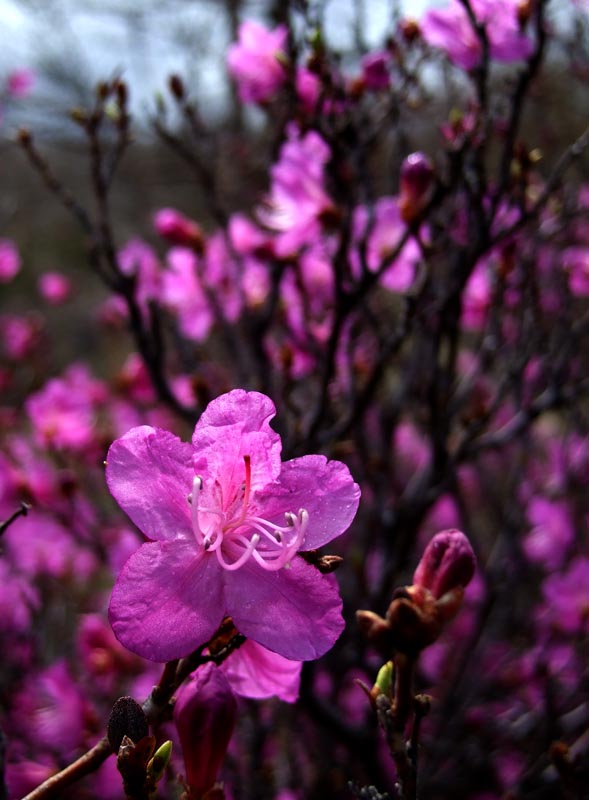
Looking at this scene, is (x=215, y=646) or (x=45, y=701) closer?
(x=215, y=646)

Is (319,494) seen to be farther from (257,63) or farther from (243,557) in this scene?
(257,63)

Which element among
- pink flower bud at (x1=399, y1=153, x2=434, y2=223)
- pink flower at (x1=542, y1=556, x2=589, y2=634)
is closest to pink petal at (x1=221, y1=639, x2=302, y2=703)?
pink flower bud at (x1=399, y1=153, x2=434, y2=223)

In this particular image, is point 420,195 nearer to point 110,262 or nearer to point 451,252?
point 451,252

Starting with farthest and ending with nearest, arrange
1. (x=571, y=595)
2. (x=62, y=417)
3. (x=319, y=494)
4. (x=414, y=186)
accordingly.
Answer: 1. (x=62, y=417)
2. (x=571, y=595)
3. (x=414, y=186)
4. (x=319, y=494)

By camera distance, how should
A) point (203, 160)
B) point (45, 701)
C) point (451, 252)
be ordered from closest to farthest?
1. point (451, 252)
2. point (45, 701)
3. point (203, 160)

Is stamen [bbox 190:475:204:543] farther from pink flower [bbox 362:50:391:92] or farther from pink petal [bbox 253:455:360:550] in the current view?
pink flower [bbox 362:50:391:92]

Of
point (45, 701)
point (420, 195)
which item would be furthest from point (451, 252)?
point (45, 701)

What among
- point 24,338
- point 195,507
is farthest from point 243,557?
point 24,338
